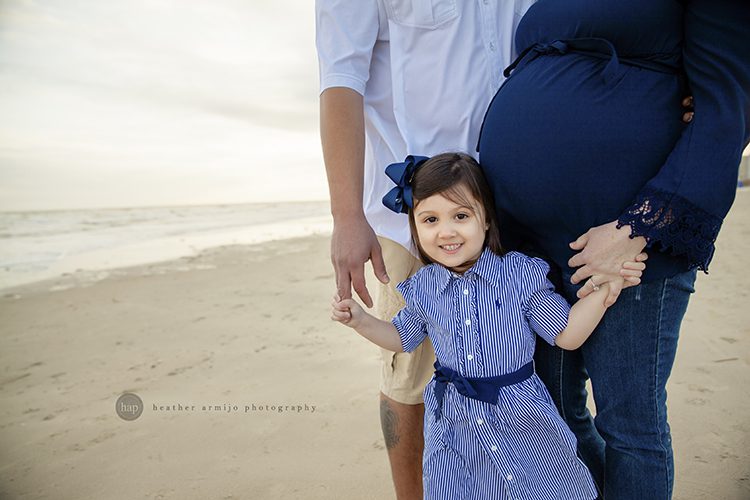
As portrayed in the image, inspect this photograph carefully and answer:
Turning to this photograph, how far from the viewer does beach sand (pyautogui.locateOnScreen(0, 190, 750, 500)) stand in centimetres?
224

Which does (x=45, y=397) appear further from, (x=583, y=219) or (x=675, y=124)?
(x=675, y=124)

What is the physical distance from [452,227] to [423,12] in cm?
60

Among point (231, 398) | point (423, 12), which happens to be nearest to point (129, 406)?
point (231, 398)

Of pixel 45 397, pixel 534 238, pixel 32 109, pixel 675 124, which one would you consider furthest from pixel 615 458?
pixel 32 109

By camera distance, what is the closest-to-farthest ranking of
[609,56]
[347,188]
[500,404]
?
1. [609,56]
2. [500,404]
3. [347,188]

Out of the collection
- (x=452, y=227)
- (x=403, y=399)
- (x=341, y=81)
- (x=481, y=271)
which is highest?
(x=341, y=81)

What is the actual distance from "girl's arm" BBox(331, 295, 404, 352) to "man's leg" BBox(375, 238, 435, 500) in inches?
8.9

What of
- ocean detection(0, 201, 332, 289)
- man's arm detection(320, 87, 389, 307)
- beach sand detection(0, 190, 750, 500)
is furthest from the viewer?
ocean detection(0, 201, 332, 289)

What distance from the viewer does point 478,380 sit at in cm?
136

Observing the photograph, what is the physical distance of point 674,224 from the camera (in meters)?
1.07

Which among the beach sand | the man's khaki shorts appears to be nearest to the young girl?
the man's khaki shorts

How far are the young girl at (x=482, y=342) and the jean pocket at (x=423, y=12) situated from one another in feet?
1.26

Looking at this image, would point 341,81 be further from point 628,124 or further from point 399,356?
point 399,356

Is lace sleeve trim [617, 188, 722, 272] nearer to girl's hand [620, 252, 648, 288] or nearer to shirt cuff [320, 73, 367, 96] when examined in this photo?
girl's hand [620, 252, 648, 288]
